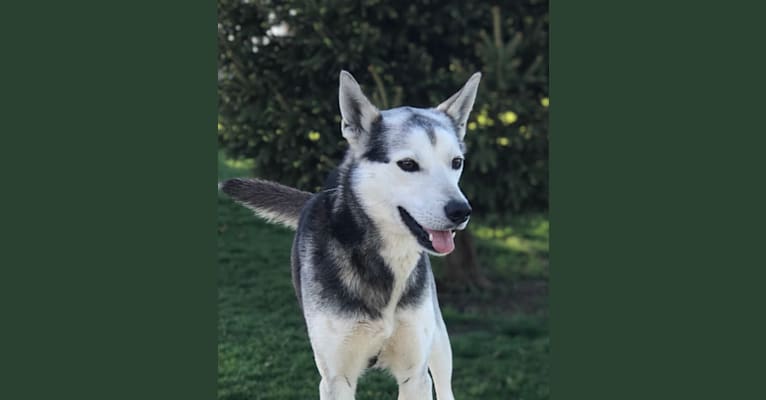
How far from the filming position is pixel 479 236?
10.0 meters

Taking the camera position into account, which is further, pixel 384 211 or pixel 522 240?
pixel 522 240

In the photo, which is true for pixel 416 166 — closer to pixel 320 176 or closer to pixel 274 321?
pixel 320 176

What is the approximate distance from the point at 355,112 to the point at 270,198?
1.02 metres

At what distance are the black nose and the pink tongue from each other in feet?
0.41

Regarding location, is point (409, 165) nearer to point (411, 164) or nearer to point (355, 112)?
point (411, 164)

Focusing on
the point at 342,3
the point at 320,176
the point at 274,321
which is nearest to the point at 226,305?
the point at 274,321

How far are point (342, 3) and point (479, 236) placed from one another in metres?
4.14

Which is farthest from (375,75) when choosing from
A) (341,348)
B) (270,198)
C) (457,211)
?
(457,211)

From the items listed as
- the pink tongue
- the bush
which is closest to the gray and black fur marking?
the pink tongue

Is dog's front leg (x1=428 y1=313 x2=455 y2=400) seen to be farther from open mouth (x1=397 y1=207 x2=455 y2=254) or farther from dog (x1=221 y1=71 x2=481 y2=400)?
open mouth (x1=397 y1=207 x2=455 y2=254)

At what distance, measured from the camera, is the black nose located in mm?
3479

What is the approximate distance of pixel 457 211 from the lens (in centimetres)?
348

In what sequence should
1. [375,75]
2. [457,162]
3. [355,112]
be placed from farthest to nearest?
1. [375,75]
2. [355,112]
3. [457,162]

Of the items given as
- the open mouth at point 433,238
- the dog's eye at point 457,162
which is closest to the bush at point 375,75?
the dog's eye at point 457,162
